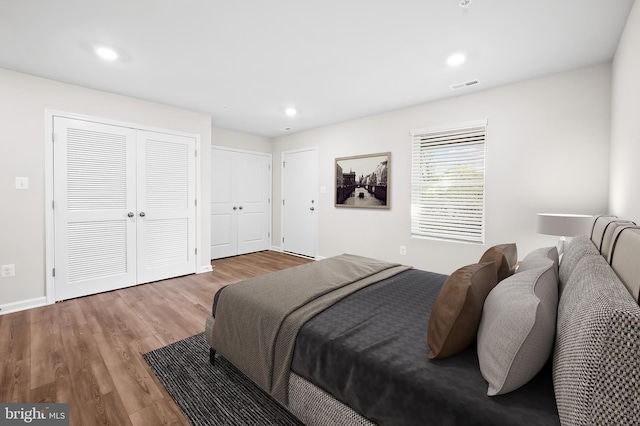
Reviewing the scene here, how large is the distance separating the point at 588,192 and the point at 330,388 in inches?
125

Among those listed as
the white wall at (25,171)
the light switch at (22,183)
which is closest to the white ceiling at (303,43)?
the white wall at (25,171)

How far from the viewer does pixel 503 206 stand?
326cm

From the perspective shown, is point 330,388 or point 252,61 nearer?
point 330,388

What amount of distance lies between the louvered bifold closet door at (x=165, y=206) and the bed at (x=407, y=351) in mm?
2482

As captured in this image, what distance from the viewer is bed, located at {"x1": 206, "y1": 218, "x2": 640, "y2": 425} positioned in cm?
72

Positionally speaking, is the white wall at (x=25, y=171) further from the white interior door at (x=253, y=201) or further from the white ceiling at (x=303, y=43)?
the white interior door at (x=253, y=201)

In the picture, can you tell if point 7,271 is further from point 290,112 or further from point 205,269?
point 290,112

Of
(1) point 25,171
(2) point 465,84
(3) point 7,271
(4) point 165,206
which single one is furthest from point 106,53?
(2) point 465,84

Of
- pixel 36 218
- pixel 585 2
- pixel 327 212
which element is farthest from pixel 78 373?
pixel 585 2

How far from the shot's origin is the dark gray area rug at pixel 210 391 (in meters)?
1.56

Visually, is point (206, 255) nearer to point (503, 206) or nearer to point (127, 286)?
point (127, 286)

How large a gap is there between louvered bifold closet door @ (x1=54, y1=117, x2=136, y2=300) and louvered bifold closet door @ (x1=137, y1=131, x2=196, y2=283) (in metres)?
0.12

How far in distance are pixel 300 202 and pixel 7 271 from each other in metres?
4.06

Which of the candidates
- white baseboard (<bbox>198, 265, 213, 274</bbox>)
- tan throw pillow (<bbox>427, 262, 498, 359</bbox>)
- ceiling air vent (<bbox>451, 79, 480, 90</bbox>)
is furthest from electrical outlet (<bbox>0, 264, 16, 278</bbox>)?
ceiling air vent (<bbox>451, 79, 480, 90</bbox>)
